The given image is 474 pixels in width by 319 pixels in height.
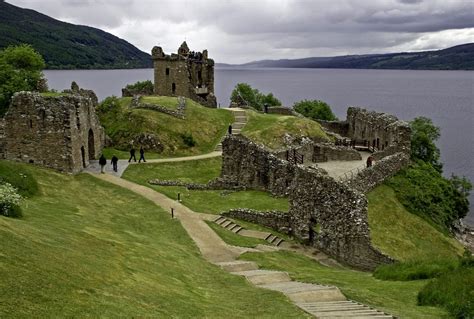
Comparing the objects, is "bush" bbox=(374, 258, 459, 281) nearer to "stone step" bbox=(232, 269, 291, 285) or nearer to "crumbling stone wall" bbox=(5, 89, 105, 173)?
"stone step" bbox=(232, 269, 291, 285)

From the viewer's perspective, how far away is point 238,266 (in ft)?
89.4

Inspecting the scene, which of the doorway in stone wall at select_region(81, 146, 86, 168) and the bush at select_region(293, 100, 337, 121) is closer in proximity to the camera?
the doorway in stone wall at select_region(81, 146, 86, 168)

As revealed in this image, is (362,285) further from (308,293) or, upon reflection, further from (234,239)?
(234,239)

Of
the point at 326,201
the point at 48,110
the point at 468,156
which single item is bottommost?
the point at 468,156

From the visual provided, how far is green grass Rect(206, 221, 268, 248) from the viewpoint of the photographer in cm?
3331

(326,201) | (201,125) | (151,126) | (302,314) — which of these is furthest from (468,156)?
(302,314)

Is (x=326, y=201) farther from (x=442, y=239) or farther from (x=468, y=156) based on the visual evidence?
(x=468, y=156)

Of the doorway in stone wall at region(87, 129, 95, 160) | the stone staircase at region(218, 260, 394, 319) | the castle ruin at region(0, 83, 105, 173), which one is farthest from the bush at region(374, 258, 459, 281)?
the doorway in stone wall at region(87, 129, 95, 160)

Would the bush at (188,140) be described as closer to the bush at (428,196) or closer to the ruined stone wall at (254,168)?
the ruined stone wall at (254,168)

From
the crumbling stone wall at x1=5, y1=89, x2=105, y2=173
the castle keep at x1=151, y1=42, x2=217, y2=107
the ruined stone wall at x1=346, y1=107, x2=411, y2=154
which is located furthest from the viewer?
the castle keep at x1=151, y1=42, x2=217, y2=107

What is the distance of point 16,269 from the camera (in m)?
14.8

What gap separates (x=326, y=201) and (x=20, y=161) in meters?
29.3

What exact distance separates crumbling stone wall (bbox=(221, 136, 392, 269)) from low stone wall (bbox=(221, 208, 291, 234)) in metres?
0.59

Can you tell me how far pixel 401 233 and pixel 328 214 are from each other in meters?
9.41
